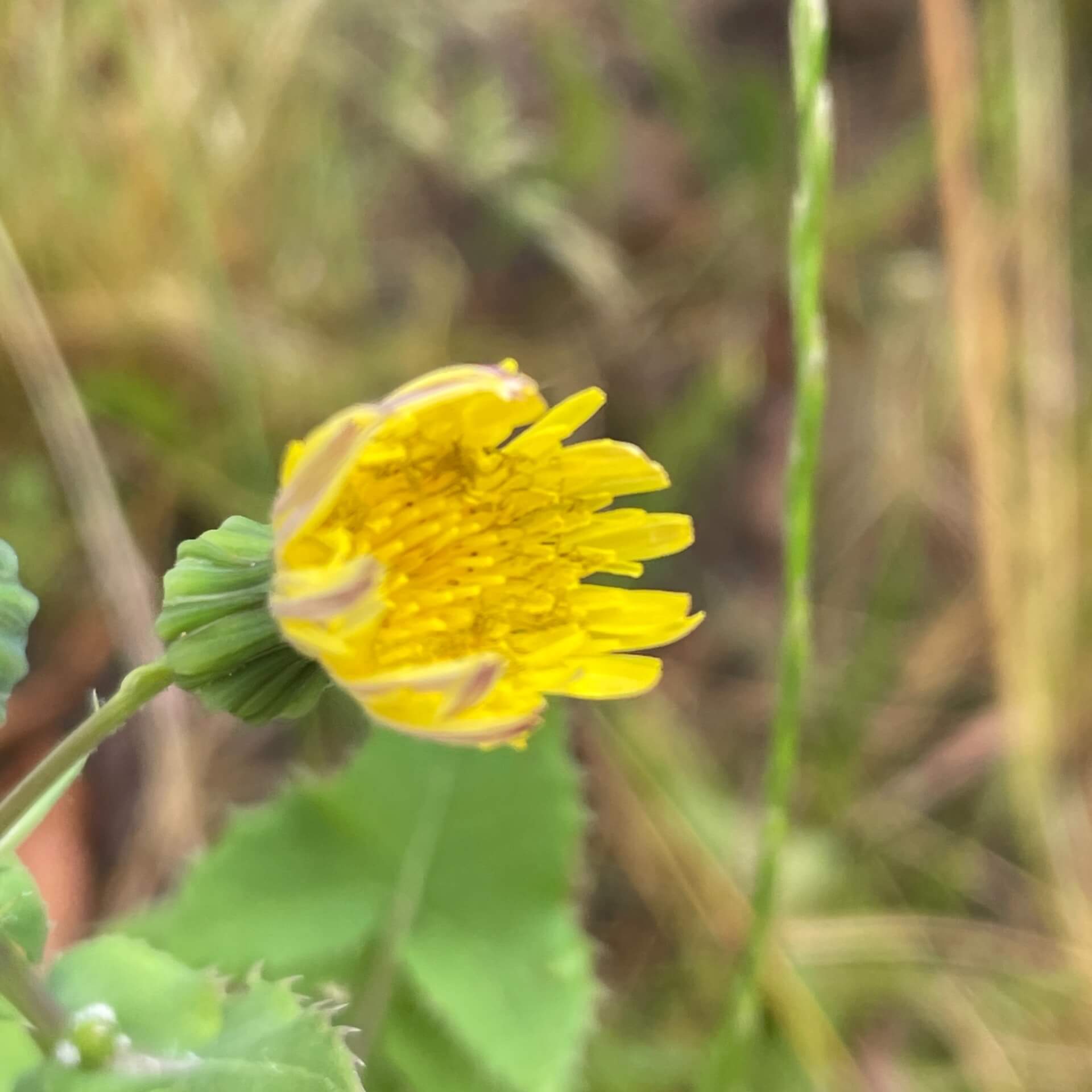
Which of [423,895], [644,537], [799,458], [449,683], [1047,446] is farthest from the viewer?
[1047,446]

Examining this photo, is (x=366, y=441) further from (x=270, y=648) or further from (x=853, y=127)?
(x=853, y=127)

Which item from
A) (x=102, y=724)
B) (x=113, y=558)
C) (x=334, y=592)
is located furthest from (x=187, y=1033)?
(x=113, y=558)

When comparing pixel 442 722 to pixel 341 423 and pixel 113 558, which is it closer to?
pixel 341 423

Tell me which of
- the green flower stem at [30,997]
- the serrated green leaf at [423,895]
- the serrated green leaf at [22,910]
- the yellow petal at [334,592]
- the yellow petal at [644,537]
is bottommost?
the serrated green leaf at [423,895]

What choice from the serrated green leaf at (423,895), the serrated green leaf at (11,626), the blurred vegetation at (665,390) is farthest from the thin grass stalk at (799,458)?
the serrated green leaf at (11,626)

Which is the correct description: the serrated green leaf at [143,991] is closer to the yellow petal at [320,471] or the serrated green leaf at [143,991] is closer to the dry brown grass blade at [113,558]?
the yellow petal at [320,471]

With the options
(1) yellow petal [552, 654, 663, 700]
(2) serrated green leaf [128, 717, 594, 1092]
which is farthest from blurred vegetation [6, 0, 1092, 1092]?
(1) yellow petal [552, 654, 663, 700]
